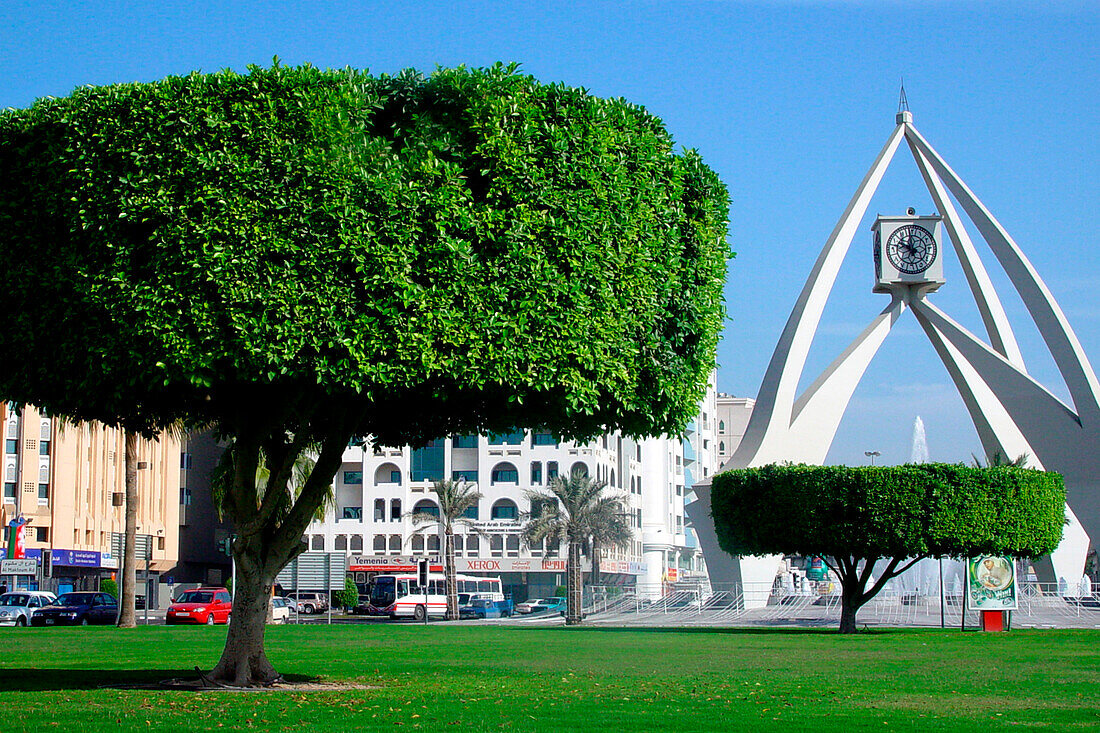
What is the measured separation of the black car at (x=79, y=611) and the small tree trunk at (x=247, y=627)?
40.9m

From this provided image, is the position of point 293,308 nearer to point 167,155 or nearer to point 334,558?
point 167,155

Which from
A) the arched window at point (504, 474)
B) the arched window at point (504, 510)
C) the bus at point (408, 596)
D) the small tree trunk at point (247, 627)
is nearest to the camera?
the small tree trunk at point (247, 627)

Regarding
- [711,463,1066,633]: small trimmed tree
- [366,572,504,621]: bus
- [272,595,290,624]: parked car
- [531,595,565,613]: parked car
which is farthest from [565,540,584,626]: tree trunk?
[711,463,1066,633]: small trimmed tree

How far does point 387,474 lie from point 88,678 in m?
79.2

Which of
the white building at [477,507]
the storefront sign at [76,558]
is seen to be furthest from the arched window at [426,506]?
the storefront sign at [76,558]

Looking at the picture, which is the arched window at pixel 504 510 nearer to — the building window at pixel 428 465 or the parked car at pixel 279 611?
the building window at pixel 428 465

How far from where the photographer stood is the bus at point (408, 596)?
7119cm

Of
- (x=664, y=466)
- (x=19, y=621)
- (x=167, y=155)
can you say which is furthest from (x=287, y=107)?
(x=664, y=466)

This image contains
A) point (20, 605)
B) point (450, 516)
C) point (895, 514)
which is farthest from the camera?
point (450, 516)

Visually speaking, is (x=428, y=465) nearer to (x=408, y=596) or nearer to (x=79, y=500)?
(x=408, y=596)

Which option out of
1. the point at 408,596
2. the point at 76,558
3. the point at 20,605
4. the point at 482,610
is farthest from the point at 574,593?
the point at 76,558

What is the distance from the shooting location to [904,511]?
43438 millimetres

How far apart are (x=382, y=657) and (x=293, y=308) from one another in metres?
14.2

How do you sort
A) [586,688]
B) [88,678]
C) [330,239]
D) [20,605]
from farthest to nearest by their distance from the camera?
[20,605], [88,678], [586,688], [330,239]
